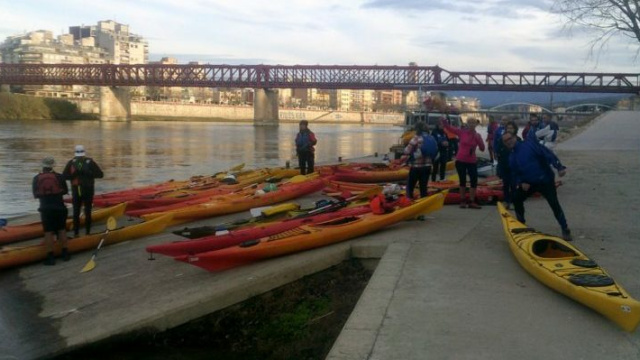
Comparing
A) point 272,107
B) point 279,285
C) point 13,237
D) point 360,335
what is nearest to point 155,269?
point 279,285

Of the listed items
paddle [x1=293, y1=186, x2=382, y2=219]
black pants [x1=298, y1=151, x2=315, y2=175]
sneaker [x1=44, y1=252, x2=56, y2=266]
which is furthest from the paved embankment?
black pants [x1=298, y1=151, x2=315, y2=175]

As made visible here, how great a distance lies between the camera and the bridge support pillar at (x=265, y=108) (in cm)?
12250

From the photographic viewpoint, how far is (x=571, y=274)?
583 centimetres

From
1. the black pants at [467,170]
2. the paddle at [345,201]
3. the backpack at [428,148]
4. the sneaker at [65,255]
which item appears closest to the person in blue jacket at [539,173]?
the backpack at [428,148]

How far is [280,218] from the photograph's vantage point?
10672 mm

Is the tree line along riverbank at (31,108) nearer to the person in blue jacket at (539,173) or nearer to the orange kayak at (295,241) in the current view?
the orange kayak at (295,241)

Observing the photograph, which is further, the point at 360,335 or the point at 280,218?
the point at 280,218

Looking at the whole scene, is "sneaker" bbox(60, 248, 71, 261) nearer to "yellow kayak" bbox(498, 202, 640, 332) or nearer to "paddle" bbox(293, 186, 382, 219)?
"paddle" bbox(293, 186, 382, 219)

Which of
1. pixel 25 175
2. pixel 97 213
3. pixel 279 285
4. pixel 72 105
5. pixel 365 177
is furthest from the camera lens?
pixel 72 105

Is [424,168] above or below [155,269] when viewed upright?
above

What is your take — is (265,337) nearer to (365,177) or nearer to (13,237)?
(13,237)

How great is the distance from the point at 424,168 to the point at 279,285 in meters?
4.29

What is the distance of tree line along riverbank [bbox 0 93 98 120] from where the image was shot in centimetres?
10706

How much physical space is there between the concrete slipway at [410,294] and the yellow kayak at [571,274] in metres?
0.14
